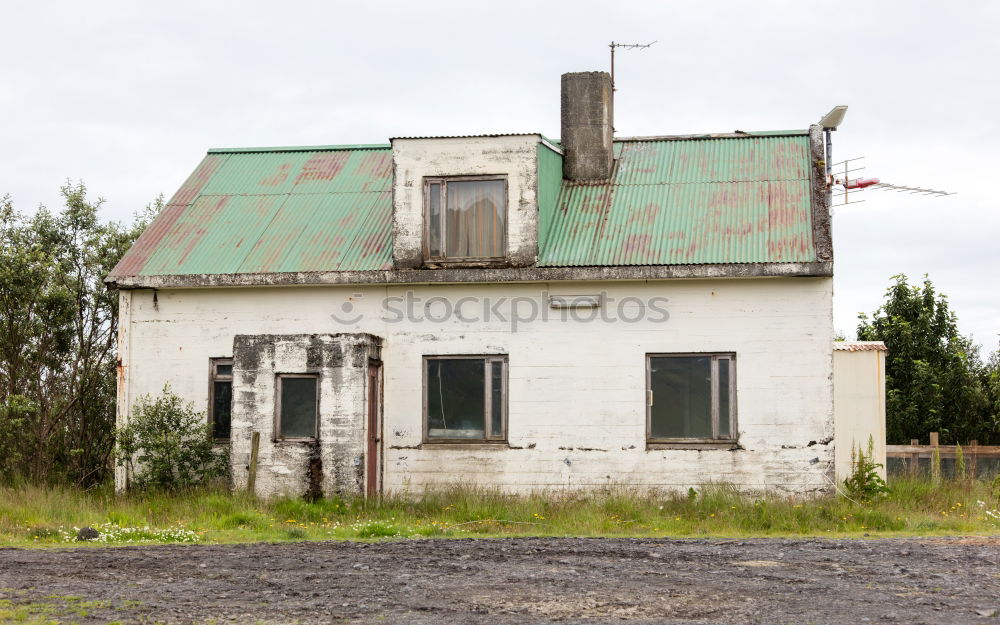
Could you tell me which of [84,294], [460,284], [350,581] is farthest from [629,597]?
[84,294]

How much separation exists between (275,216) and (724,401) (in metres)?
7.75

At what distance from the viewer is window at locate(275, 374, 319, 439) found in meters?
16.2

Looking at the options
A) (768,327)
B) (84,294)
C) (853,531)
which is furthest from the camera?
(84,294)

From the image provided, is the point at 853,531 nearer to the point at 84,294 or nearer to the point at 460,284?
the point at 460,284

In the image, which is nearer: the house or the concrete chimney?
the house

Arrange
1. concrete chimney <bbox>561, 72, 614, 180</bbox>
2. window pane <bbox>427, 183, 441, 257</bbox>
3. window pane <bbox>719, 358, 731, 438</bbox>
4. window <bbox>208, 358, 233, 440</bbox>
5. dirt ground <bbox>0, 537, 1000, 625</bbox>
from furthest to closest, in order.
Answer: concrete chimney <bbox>561, 72, 614, 180</bbox> → window <bbox>208, 358, 233, 440</bbox> → window pane <bbox>427, 183, 441, 257</bbox> → window pane <bbox>719, 358, 731, 438</bbox> → dirt ground <bbox>0, 537, 1000, 625</bbox>

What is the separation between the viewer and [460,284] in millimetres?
17141

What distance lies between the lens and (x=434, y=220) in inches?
682

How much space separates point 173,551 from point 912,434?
671 inches

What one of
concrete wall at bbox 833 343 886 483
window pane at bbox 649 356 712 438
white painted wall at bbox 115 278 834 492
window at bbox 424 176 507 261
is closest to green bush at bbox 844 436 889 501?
concrete wall at bbox 833 343 886 483

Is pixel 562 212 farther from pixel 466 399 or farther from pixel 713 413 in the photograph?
pixel 713 413

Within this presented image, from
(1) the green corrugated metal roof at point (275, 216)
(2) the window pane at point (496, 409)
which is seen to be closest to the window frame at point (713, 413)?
(2) the window pane at point (496, 409)

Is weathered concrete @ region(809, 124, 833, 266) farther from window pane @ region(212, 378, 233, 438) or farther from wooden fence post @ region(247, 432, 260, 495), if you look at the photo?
window pane @ region(212, 378, 233, 438)

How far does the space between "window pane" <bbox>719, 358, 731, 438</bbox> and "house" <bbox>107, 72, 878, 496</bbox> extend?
4 centimetres
